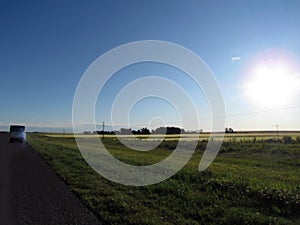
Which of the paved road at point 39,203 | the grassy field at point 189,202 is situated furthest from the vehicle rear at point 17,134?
the grassy field at point 189,202

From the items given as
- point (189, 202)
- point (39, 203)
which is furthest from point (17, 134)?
point (189, 202)

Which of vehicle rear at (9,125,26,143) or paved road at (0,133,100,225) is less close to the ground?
vehicle rear at (9,125,26,143)

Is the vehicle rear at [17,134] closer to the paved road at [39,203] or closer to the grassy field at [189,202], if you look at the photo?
the paved road at [39,203]

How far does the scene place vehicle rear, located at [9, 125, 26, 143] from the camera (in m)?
45.8

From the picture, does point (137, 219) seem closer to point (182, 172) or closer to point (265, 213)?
point (265, 213)

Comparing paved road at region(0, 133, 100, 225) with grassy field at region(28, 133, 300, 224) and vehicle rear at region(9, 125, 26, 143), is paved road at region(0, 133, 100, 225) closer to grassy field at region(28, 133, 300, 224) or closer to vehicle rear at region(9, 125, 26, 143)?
grassy field at region(28, 133, 300, 224)

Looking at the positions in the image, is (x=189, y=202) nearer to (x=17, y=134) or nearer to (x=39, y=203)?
(x=39, y=203)

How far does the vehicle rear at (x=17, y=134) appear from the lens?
45.8 meters

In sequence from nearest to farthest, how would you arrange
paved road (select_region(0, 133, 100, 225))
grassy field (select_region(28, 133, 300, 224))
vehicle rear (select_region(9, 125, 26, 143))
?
1. paved road (select_region(0, 133, 100, 225))
2. grassy field (select_region(28, 133, 300, 224))
3. vehicle rear (select_region(9, 125, 26, 143))

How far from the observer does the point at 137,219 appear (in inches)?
242

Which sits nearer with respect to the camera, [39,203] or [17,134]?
[39,203]

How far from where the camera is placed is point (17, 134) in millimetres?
46625

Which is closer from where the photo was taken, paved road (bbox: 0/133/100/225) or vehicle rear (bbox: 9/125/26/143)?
paved road (bbox: 0/133/100/225)

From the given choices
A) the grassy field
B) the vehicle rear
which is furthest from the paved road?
the vehicle rear
